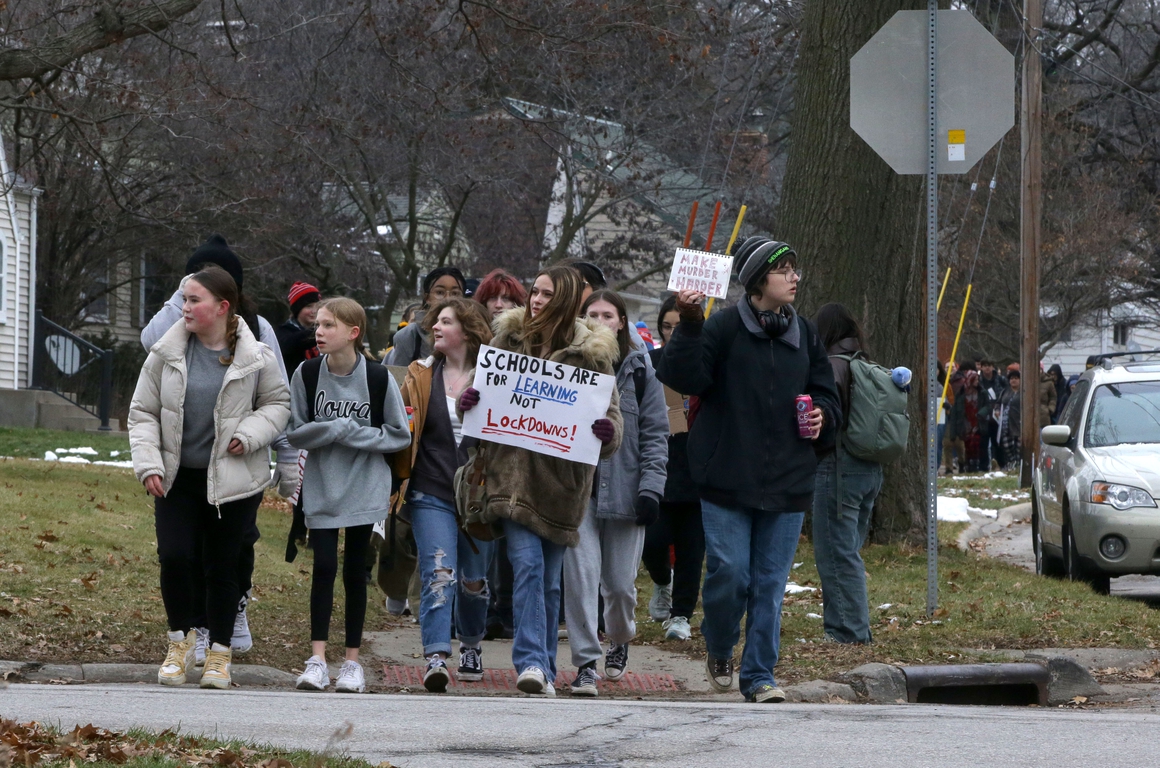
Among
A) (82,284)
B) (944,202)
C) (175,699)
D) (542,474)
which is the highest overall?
(944,202)

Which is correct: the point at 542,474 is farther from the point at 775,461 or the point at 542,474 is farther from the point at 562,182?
the point at 562,182

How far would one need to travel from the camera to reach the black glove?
7449 millimetres

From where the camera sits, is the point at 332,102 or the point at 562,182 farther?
the point at 562,182

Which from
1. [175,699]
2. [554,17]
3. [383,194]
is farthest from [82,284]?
[175,699]

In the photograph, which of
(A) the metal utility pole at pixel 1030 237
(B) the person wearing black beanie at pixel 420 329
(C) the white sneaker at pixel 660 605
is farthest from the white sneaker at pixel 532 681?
(A) the metal utility pole at pixel 1030 237

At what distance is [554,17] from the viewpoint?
1780cm

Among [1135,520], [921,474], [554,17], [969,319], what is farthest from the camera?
[969,319]

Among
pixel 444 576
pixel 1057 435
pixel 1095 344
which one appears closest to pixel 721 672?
pixel 444 576

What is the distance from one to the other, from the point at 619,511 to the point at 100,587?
3924 millimetres

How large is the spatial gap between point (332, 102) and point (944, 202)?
13.6m

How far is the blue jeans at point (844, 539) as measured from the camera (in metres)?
8.58

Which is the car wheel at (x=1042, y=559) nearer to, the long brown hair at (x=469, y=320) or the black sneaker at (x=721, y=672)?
the black sneaker at (x=721, y=672)

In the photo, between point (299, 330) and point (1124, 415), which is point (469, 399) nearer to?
point (299, 330)

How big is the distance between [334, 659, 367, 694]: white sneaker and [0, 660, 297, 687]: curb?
76 centimetres
